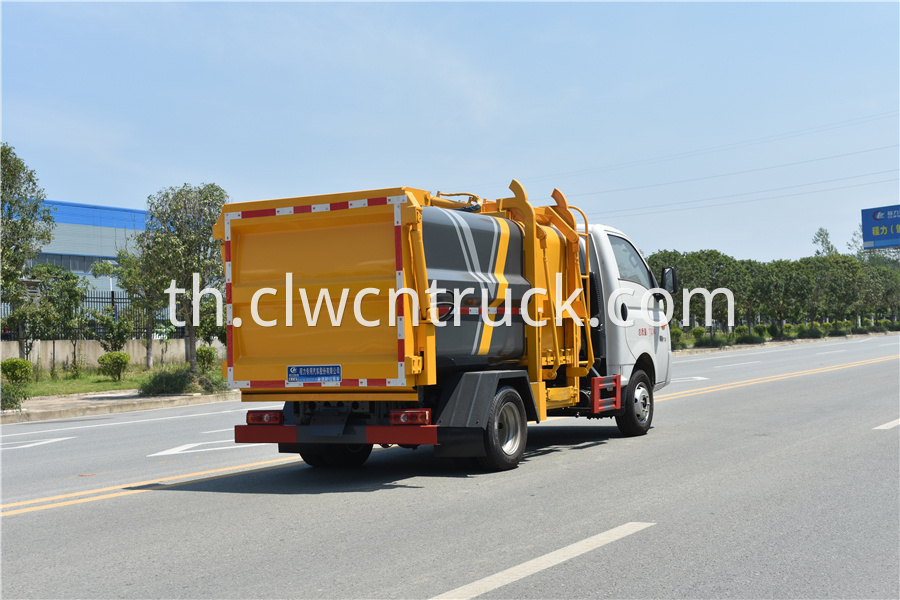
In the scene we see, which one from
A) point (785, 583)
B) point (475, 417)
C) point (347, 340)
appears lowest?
point (785, 583)

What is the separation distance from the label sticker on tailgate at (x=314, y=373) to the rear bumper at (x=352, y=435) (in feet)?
1.55

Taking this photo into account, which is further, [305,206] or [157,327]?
[157,327]

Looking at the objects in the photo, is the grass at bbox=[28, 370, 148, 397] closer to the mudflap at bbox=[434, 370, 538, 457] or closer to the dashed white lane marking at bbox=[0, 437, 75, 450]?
the dashed white lane marking at bbox=[0, 437, 75, 450]

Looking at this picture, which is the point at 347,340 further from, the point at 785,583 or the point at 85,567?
the point at 785,583

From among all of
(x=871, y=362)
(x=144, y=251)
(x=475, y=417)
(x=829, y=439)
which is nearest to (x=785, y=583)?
(x=475, y=417)

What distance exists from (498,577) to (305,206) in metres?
4.44

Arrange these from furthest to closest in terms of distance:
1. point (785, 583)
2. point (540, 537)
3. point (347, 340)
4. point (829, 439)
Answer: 1. point (829, 439)
2. point (347, 340)
3. point (540, 537)
4. point (785, 583)

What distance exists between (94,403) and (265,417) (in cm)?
1257

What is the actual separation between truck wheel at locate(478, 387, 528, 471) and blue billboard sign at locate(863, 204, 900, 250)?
45.5 meters

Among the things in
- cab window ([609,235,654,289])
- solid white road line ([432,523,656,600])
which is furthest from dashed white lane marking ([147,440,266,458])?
solid white road line ([432,523,656,600])

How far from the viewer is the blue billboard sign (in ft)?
159

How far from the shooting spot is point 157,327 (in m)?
31.0

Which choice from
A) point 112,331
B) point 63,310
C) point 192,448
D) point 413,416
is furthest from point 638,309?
point 63,310

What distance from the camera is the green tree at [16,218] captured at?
763 inches
